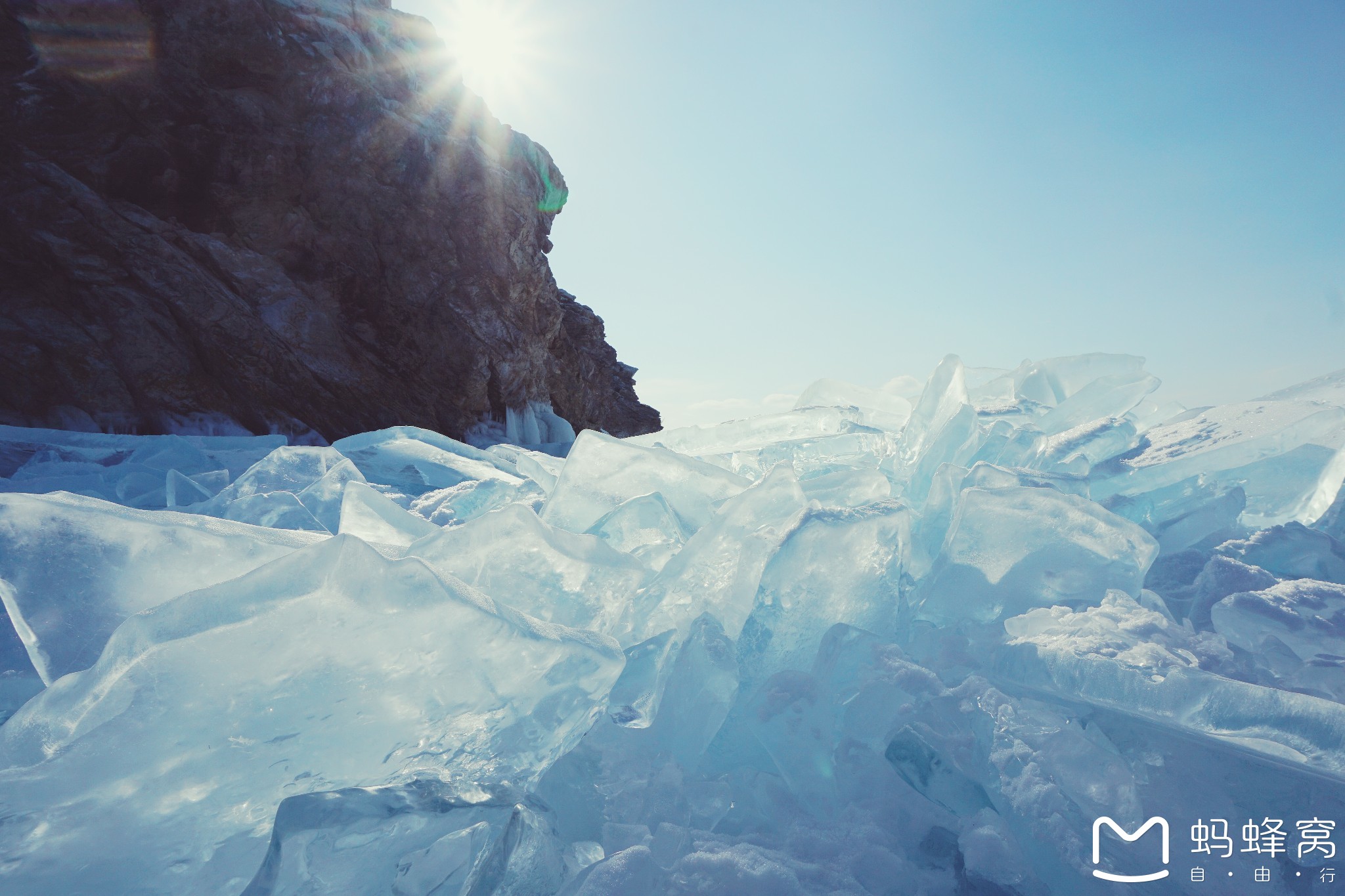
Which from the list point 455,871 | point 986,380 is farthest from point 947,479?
point 986,380

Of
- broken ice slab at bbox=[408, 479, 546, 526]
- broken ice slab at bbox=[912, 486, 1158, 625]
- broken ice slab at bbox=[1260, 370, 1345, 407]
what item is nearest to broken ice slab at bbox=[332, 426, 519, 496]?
broken ice slab at bbox=[408, 479, 546, 526]

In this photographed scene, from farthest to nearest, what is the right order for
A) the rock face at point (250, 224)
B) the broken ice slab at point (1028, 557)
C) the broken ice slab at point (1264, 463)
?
the rock face at point (250, 224) < the broken ice slab at point (1264, 463) < the broken ice slab at point (1028, 557)

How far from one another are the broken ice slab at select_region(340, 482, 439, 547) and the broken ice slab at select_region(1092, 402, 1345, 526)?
6.80 ft

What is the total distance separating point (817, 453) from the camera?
111 inches

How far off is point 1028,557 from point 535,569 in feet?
3.29

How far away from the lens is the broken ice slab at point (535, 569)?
1.06 m

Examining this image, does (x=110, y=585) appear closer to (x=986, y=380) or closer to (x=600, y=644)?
(x=600, y=644)

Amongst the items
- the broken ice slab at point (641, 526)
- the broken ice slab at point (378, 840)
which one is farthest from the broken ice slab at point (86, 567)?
the broken ice slab at point (641, 526)

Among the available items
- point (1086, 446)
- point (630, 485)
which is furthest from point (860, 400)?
point (630, 485)

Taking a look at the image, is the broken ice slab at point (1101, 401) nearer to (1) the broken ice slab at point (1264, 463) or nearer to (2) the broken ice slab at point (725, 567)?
(1) the broken ice slab at point (1264, 463)

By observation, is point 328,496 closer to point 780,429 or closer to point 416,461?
point 416,461

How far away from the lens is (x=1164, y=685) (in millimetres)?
861

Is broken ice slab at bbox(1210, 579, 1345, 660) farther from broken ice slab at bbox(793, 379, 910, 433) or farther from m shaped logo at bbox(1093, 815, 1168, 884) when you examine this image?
broken ice slab at bbox(793, 379, 910, 433)

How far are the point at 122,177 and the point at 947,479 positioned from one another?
30.8 ft
